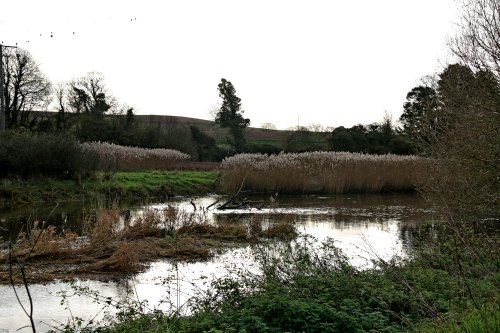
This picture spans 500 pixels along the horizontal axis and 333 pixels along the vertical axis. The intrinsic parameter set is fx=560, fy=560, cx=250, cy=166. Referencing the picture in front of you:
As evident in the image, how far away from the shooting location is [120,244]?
479 inches

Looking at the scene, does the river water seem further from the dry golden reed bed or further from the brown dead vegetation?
the dry golden reed bed

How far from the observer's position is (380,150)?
45.3 metres

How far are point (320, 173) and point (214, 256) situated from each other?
619 inches

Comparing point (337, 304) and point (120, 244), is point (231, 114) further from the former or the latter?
point (337, 304)

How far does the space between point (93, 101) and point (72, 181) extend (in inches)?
1369

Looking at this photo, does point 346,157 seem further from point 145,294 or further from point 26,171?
point 145,294

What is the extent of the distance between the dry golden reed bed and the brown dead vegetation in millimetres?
10262

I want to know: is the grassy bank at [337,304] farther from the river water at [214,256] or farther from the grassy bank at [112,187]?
the grassy bank at [112,187]

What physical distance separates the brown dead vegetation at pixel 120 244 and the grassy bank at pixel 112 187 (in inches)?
239

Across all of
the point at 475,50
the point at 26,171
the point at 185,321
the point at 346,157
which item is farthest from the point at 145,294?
the point at 346,157

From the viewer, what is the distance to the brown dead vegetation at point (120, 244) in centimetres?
1052

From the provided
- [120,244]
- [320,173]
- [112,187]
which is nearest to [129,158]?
[112,187]

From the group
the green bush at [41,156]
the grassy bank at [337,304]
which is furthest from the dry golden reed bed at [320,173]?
the grassy bank at [337,304]

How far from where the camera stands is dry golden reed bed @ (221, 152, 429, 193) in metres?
26.3
